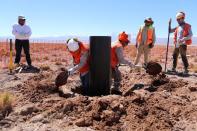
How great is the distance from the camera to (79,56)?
362 inches

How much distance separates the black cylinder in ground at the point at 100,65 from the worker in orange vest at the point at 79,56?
143 millimetres

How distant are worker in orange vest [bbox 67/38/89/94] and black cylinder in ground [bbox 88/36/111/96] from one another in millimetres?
143

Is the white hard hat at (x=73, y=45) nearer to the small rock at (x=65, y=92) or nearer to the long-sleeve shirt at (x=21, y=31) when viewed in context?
the small rock at (x=65, y=92)

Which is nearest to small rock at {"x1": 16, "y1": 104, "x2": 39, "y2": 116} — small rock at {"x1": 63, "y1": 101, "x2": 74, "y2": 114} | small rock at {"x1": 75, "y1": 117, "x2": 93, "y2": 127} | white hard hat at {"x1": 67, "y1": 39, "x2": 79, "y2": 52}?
small rock at {"x1": 63, "y1": 101, "x2": 74, "y2": 114}

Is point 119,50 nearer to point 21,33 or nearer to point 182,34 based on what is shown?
point 182,34

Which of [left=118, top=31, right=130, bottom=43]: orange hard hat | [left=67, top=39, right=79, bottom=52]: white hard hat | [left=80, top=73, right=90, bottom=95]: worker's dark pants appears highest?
[left=118, top=31, right=130, bottom=43]: orange hard hat

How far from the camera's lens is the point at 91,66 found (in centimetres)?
950

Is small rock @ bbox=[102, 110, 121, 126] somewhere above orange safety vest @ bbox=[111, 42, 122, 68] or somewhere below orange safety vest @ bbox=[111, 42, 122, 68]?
below

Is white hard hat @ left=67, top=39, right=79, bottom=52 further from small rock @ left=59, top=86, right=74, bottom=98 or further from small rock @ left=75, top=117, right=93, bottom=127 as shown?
small rock @ left=75, top=117, right=93, bottom=127

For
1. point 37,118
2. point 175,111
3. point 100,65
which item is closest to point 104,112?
point 37,118

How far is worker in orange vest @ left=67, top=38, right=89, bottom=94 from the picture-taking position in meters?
8.97

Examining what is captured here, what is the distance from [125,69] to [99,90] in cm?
481

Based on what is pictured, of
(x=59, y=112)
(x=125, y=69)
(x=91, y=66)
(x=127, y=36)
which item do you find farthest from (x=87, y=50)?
(x=125, y=69)

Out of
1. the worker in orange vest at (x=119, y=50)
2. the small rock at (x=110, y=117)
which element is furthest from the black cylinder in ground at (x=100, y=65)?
the small rock at (x=110, y=117)
